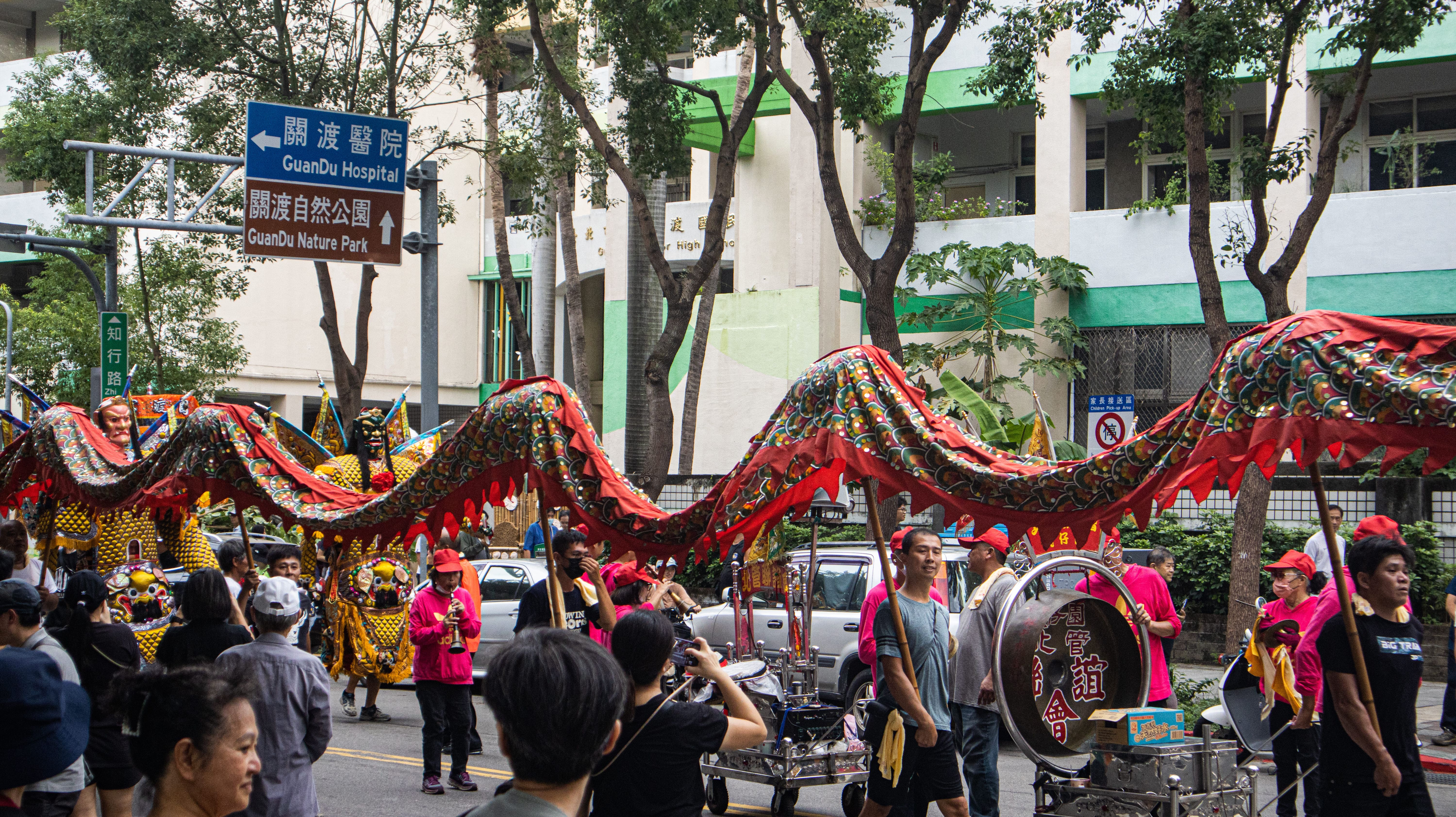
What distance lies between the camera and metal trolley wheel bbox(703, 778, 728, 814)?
31.3 feet

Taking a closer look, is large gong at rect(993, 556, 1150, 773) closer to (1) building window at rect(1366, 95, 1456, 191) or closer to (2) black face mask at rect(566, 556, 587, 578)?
(2) black face mask at rect(566, 556, 587, 578)

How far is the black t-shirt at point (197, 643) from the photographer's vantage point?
5.96m

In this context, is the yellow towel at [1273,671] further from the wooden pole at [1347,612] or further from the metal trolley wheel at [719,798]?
the metal trolley wheel at [719,798]

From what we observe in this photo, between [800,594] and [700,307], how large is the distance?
34.6 ft

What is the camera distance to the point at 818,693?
1001cm

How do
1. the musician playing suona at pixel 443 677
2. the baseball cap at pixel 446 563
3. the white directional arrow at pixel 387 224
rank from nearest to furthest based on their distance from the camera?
the musician playing suona at pixel 443 677 → the baseball cap at pixel 446 563 → the white directional arrow at pixel 387 224

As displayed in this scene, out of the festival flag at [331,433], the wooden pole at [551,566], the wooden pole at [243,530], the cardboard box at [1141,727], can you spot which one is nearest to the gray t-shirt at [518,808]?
the wooden pole at [551,566]

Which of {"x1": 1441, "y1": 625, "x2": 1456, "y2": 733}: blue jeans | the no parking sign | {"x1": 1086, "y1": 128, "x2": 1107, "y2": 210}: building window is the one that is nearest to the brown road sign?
the no parking sign

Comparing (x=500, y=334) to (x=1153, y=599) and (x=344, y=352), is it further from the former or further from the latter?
(x=1153, y=599)

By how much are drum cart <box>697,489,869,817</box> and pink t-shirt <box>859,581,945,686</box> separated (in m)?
0.73

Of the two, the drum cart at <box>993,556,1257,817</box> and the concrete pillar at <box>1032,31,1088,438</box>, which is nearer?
the drum cart at <box>993,556,1257,817</box>

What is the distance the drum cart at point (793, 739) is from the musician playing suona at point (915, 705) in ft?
5.12

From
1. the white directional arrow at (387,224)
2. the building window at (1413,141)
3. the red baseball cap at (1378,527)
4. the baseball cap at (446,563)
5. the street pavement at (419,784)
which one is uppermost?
the building window at (1413,141)

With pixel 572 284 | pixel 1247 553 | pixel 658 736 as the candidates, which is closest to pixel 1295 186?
pixel 1247 553
